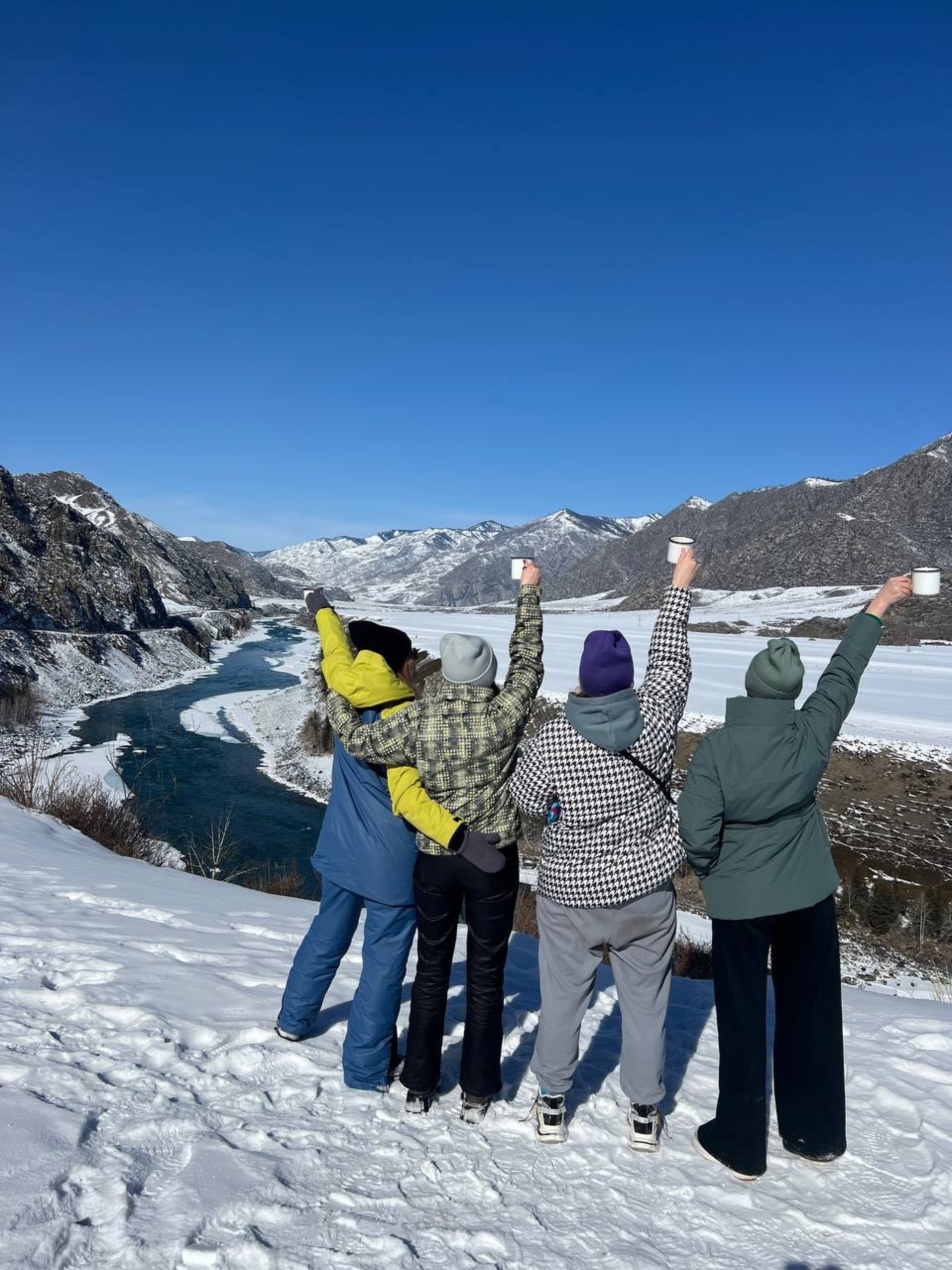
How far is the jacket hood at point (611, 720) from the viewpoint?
300 cm

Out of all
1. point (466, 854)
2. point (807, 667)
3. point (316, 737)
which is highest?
point (466, 854)

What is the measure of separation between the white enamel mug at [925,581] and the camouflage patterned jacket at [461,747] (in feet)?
5.99

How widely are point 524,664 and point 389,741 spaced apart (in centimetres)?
73

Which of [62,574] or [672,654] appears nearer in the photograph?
[672,654]

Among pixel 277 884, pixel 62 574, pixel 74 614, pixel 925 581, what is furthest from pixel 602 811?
pixel 62 574

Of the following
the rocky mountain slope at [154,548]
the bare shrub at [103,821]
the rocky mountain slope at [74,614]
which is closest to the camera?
the bare shrub at [103,821]

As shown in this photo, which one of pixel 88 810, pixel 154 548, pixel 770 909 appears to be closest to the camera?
pixel 770 909

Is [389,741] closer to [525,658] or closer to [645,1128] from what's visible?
[525,658]

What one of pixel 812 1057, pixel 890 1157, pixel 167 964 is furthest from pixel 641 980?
pixel 167 964

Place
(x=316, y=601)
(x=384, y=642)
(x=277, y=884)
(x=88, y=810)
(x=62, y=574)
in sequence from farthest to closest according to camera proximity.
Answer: (x=62, y=574)
(x=88, y=810)
(x=277, y=884)
(x=316, y=601)
(x=384, y=642)

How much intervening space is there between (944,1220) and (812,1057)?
2.11 feet

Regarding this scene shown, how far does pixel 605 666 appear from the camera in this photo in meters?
3.01

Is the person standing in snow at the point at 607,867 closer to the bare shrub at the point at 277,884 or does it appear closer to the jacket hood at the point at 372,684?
the jacket hood at the point at 372,684

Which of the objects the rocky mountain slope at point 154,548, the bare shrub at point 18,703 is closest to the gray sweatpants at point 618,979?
the bare shrub at point 18,703
